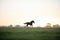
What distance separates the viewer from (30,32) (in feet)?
8.52

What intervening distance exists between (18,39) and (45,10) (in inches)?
30.3

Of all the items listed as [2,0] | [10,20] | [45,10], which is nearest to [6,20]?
[10,20]

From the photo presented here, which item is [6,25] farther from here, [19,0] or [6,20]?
[19,0]

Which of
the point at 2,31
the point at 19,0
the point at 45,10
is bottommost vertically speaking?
the point at 2,31

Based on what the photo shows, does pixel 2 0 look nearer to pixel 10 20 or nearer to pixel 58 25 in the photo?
pixel 10 20

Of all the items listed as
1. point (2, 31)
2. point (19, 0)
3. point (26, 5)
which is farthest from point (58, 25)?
point (2, 31)

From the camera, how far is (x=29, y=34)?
259 centimetres

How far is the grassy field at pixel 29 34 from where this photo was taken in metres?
2.55

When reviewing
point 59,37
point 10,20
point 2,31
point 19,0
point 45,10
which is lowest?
point 59,37

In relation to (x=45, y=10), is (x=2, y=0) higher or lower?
higher

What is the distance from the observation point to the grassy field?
255 cm

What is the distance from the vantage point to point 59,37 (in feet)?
8.43

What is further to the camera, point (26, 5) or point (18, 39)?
point (26, 5)

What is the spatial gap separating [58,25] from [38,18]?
16.1 inches
